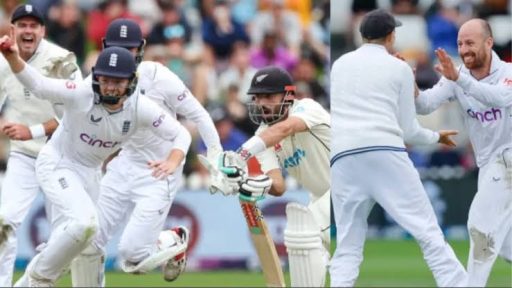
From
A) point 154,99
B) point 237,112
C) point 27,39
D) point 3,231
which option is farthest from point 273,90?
point 237,112

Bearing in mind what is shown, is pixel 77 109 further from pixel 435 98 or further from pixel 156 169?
pixel 435 98

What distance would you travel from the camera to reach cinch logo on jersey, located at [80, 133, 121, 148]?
9.20 metres

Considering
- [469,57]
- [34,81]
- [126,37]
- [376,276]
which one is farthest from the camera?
[376,276]

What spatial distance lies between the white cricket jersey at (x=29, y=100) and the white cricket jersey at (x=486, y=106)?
8.77ft

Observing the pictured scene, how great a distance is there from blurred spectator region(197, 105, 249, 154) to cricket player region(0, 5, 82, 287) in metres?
3.72

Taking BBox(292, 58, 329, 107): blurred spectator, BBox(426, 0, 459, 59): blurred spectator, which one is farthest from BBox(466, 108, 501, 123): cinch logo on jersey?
BBox(426, 0, 459, 59): blurred spectator

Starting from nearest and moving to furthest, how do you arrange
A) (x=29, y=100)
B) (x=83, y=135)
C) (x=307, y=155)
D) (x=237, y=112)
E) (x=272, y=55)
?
(x=83, y=135), (x=307, y=155), (x=29, y=100), (x=237, y=112), (x=272, y=55)

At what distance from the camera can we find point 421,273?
13109 millimetres

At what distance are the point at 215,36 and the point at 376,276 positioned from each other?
170 inches

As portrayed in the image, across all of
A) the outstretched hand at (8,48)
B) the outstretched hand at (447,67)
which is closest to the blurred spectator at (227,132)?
the outstretched hand at (447,67)

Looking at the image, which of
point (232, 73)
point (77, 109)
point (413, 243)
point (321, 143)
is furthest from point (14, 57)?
point (413, 243)

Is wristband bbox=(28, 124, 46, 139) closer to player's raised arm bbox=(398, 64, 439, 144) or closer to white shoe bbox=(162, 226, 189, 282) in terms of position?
white shoe bbox=(162, 226, 189, 282)

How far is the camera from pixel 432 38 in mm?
16453

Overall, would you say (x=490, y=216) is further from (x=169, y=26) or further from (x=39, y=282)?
(x=169, y=26)
